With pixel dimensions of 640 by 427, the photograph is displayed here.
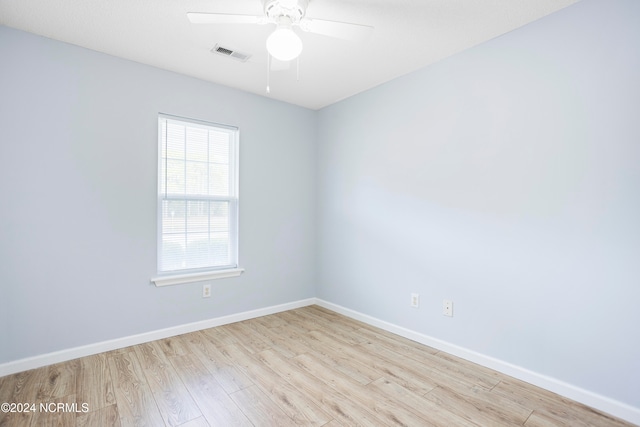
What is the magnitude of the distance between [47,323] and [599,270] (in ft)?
12.7

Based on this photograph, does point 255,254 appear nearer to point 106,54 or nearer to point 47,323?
point 47,323

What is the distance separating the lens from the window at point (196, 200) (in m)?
2.90

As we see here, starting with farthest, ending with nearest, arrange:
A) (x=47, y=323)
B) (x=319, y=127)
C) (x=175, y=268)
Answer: (x=319, y=127) < (x=175, y=268) < (x=47, y=323)

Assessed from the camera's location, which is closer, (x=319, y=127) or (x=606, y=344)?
(x=606, y=344)

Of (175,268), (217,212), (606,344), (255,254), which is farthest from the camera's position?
(255,254)

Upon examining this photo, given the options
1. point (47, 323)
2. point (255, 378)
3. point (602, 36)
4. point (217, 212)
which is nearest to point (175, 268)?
point (217, 212)

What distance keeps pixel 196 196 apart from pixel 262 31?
165cm

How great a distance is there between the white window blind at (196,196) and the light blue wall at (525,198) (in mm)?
1544

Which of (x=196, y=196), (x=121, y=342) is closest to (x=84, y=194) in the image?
(x=196, y=196)

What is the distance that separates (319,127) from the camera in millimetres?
3996

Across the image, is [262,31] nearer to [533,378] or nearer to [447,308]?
[447,308]

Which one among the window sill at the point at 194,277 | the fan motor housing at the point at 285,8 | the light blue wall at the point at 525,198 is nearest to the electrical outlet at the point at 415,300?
the light blue wall at the point at 525,198

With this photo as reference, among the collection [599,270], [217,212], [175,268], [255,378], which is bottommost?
[255,378]

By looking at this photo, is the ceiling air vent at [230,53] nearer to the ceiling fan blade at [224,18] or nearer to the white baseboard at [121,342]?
the ceiling fan blade at [224,18]
